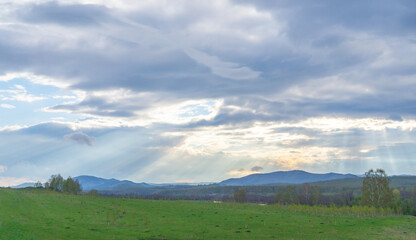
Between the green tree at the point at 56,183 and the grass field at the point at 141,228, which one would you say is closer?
the grass field at the point at 141,228

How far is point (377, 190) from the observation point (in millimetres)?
122188

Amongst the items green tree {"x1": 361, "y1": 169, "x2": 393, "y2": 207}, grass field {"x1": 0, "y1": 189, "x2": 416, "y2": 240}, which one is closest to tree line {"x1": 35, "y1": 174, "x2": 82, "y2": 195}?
grass field {"x1": 0, "y1": 189, "x2": 416, "y2": 240}

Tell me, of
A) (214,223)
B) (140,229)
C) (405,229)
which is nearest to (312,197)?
(405,229)

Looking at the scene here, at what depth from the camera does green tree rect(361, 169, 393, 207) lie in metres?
120

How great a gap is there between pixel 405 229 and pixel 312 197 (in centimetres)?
12000

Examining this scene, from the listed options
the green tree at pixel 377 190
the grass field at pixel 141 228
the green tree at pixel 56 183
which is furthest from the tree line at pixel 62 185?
the green tree at pixel 377 190

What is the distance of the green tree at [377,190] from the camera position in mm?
120125

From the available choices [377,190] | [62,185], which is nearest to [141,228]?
[377,190]

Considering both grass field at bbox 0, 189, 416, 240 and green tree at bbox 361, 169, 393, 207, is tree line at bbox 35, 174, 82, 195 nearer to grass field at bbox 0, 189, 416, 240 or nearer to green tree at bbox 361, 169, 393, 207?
grass field at bbox 0, 189, 416, 240

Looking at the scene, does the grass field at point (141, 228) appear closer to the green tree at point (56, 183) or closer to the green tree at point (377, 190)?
the green tree at point (377, 190)

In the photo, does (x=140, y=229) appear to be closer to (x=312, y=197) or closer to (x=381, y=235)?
(x=381, y=235)

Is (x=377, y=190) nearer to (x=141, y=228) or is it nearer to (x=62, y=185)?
(x=141, y=228)

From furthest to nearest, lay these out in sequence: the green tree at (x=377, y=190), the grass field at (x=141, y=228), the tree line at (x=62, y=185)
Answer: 1. the tree line at (x=62, y=185)
2. the green tree at (x=377, y=190)
3. the grass field at (x=141, y=228)

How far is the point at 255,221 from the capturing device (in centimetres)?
6138
